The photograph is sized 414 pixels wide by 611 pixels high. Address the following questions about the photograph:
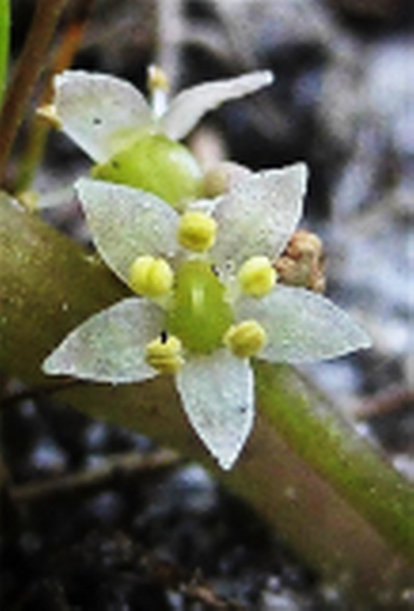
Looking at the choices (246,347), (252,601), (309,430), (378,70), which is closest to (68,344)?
(246,347)

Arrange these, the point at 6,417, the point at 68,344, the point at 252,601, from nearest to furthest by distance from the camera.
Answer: the point at 68,344 < the point at 252,601 < the point at 6,417

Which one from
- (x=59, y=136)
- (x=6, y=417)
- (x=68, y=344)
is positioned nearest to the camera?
(x=68, y=344)

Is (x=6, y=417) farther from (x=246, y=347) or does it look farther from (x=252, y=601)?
(x=246, y=347)

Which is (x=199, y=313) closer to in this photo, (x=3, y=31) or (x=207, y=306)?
(x=207, y=306)

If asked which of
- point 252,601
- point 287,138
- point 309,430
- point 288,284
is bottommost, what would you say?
point 252,601

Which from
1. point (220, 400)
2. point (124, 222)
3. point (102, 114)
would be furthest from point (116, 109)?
point (220, 400)

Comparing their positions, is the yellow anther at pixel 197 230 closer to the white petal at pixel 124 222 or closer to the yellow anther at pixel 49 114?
the white petal at pixel 124 222
